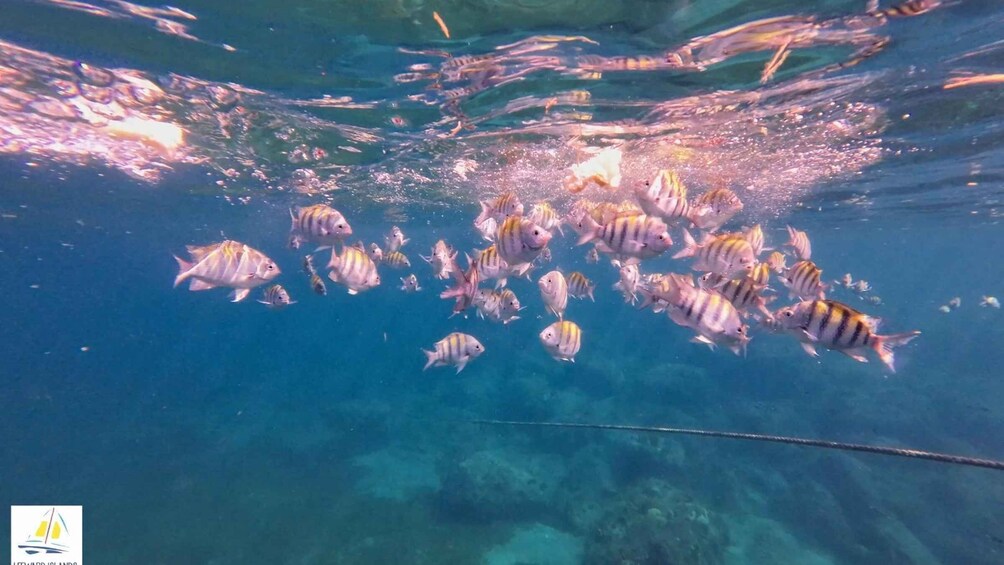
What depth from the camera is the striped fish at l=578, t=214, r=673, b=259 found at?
17.2 ft

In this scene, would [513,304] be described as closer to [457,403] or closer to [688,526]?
[688,526]

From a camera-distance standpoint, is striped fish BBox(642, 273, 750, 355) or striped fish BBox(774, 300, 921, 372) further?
striped fish BBox(642, 273, 750, 355)

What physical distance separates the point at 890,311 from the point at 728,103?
5082 cm

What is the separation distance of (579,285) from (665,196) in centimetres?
346

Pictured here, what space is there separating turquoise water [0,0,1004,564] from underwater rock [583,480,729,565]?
9cm

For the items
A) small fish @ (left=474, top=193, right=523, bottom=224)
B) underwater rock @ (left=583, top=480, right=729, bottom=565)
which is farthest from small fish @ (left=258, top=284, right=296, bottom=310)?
underwater rock @ (left=583, top=480, right=729, bottom=565)

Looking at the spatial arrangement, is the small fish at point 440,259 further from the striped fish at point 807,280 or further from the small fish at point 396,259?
the striped fish at point 807,280

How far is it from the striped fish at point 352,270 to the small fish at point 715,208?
16.6ft

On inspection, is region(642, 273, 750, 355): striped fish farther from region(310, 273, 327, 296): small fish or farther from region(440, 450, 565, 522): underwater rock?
region(440, 450, 565, 522): underwater rock

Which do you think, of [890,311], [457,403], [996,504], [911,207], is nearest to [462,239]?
[457,403]

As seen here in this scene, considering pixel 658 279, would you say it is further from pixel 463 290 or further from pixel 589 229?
pixel 463 290

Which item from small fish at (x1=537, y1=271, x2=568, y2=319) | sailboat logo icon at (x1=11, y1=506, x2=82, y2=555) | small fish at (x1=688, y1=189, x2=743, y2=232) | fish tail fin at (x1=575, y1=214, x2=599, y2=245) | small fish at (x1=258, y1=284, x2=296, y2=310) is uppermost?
small fish at (x1=688, y1=189, x2=743, y2=232)

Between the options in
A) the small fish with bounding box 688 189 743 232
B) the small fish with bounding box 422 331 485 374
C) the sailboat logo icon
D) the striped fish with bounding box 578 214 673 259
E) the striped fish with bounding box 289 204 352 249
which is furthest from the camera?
the sailboat logo icon

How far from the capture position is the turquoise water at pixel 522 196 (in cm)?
973
